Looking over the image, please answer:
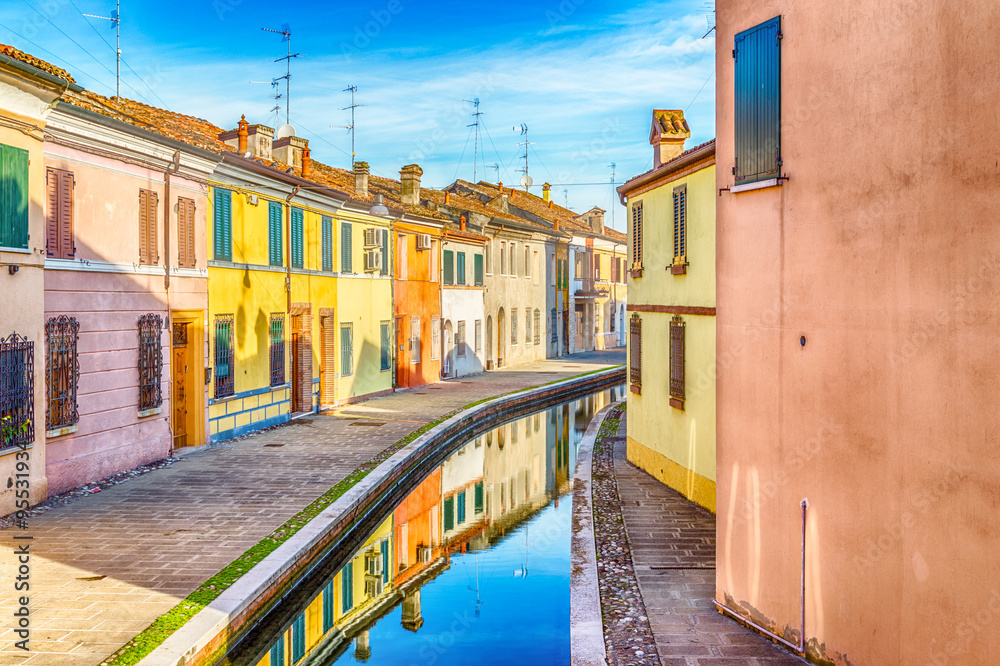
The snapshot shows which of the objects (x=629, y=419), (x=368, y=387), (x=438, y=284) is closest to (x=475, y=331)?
(x=438, y=284)

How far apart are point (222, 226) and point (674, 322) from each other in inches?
392

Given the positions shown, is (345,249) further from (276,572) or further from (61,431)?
(276,572)

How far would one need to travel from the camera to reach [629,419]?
16.6 metres

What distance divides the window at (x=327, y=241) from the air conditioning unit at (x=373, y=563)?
12432mm

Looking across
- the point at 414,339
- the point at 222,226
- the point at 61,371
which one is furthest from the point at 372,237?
the point at 61,371

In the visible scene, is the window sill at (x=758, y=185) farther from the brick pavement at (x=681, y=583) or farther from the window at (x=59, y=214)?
the window at (x=59, y=214)

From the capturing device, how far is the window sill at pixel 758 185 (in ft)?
23.4

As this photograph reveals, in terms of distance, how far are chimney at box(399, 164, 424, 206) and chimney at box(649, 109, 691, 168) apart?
1769 cm

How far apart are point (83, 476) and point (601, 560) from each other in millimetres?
8540

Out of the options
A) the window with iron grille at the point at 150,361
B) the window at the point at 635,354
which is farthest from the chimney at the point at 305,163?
the window at the point at 635,354

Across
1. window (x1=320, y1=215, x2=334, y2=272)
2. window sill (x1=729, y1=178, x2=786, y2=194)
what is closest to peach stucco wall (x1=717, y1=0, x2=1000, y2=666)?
window sill (x1=729, y1=178, x2=786, y2=194)

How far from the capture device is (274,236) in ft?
64.2

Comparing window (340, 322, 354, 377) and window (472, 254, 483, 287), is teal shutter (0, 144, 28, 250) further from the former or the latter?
window (472, 254, 483, 287)

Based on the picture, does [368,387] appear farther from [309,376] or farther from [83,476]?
[83,476]
